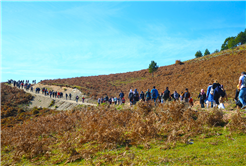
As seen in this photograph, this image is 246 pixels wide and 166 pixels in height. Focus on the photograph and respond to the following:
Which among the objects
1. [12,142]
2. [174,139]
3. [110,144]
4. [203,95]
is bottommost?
[12,142]

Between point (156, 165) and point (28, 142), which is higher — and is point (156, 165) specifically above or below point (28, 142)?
above

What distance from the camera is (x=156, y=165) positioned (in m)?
4.71

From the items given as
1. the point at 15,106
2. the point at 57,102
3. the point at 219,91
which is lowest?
the point at 15,106

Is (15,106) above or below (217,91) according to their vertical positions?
below

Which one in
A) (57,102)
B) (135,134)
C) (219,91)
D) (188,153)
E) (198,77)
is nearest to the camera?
(188,153)

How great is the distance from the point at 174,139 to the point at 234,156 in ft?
7.58

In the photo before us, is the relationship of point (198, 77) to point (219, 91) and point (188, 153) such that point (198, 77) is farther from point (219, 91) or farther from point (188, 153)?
point (188, 153)

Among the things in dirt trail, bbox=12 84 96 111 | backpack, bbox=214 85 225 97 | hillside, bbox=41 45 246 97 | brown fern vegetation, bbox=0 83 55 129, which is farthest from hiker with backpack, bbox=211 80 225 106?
brown fern vegetation, bbox=0 83 55 129

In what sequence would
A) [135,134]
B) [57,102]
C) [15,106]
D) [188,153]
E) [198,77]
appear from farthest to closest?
1. [57,102]
2. [15,106]
3. [198,77]
4. [135,134]
5. [188,153]

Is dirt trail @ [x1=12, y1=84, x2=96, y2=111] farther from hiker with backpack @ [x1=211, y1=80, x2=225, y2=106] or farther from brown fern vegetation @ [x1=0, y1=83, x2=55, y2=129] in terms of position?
hiker with backpack @ [x1=211, y1=80, x2=225, y2=106]

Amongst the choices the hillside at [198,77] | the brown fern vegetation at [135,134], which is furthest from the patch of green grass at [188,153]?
the hillside at [198,77]

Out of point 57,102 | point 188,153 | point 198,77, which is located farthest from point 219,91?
point 57,102

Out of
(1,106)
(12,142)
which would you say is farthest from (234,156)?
(1,106)

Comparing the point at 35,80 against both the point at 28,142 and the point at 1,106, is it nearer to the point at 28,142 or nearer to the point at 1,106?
the point at 1,106
